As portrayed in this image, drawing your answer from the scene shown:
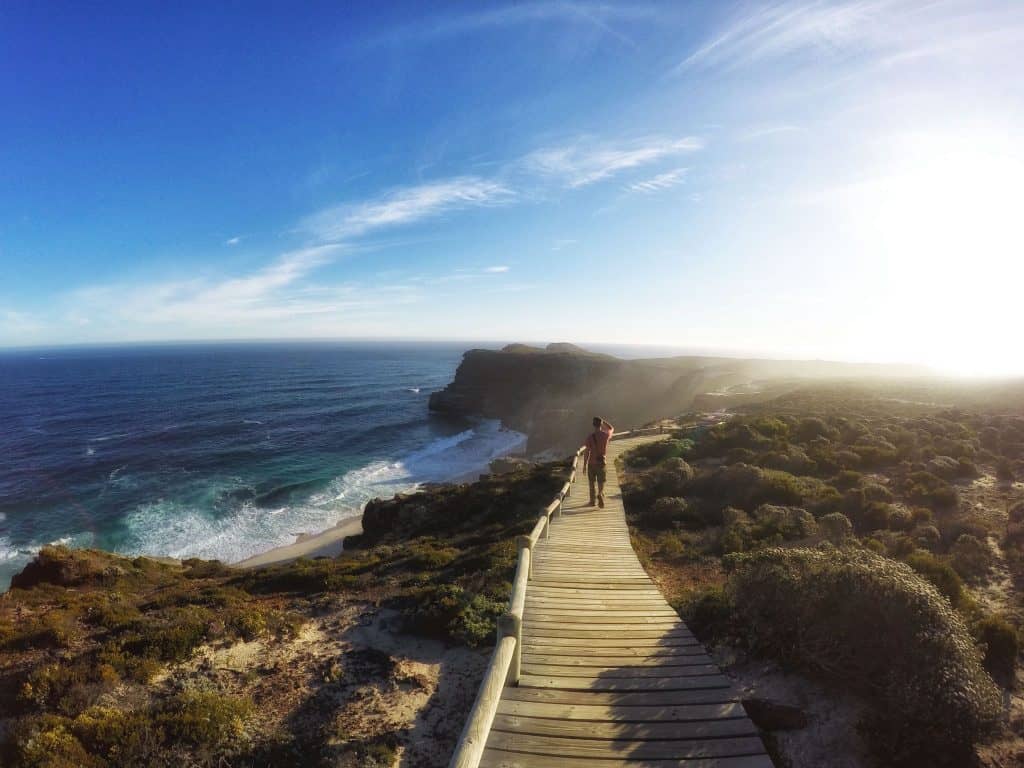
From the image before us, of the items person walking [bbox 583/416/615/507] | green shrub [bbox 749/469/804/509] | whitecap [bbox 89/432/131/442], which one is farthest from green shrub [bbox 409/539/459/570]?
whitecap [bbox 89/432/131/442]

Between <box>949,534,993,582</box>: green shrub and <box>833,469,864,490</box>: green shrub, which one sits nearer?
<box>949,534,993,582</box>: green shrub

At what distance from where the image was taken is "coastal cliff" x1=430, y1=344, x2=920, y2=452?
187 feet

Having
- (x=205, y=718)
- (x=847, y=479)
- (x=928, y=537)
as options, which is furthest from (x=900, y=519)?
(x=205, y=718)

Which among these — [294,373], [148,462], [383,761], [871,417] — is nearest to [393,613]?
[383,761]

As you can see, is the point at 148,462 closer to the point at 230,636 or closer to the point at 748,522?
the point at 230,636

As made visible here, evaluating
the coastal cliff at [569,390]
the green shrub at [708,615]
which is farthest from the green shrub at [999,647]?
the coastal cliff at [569,390]

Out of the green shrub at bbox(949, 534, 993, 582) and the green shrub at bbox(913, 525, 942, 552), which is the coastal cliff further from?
the green shrub at bbox(949, 534, 993, 582)

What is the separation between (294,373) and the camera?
4254 inches

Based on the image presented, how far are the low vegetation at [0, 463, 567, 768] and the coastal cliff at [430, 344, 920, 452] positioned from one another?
39155 mm

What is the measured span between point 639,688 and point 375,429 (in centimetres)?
5252

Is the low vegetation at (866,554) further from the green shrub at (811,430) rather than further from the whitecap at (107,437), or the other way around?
the whitecap at (107,437)

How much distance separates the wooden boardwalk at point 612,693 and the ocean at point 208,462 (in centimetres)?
2480

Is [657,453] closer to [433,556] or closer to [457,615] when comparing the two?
[433,556]

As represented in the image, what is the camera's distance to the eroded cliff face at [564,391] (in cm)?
5788
